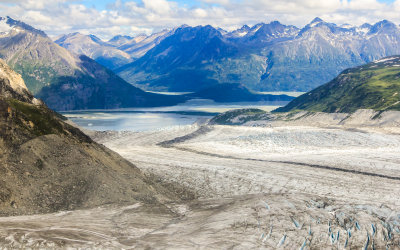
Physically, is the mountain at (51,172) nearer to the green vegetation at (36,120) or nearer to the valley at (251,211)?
the green vegetation at (36,120)

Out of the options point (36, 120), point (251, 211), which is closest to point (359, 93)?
point (251, 211)

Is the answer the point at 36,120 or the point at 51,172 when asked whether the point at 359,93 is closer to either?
the point at 36,120

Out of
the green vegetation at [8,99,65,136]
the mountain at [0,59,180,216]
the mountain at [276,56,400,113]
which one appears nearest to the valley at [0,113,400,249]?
the mountain at [0,59,180,216]

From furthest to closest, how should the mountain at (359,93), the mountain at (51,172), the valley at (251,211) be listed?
the mountain at (359,93), the mountain at (51,172), the valley at (251,211)

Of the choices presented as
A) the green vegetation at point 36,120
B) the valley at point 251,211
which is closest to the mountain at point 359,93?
the valley at point 251,211

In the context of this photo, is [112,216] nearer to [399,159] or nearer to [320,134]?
[399,159]

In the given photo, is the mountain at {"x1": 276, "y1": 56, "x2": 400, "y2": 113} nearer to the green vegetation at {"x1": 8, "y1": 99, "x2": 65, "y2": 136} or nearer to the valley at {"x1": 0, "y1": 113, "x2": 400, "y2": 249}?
the valley at {"x1": 0, "y1": 113, "x2": 400, "y2": 249}

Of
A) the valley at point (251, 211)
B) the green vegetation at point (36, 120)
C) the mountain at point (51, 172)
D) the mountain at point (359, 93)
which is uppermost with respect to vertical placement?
the mountain at point (359, 93)
